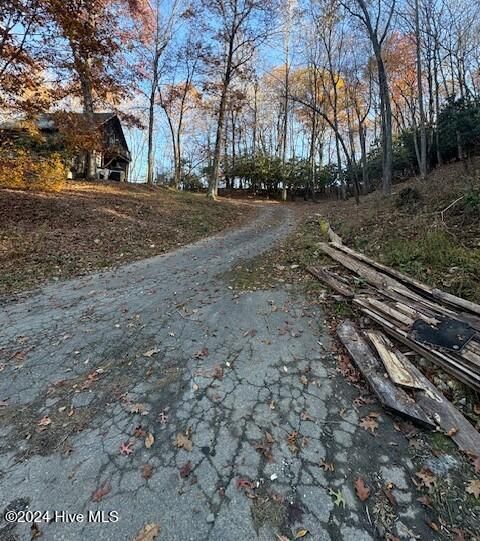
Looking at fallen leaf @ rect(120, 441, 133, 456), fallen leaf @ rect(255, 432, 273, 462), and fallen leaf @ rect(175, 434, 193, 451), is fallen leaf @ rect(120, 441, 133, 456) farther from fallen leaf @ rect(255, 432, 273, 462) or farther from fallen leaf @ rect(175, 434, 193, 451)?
fallen leaf @ rect(255, 432, 273, 462)

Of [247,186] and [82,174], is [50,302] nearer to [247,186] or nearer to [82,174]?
[82,174]

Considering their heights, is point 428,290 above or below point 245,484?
above

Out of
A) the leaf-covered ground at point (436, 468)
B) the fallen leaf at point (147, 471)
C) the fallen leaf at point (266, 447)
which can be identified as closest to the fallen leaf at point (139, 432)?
the fallen leaf at point (147, 471)

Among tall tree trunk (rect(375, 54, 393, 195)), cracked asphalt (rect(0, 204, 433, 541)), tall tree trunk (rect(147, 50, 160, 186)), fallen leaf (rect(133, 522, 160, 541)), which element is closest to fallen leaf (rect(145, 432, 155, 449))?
cracked asphalt (rect(0, 204, 433, 541))

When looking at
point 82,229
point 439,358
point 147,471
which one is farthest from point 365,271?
point 82,229

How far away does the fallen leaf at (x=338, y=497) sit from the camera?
1896 millimetres

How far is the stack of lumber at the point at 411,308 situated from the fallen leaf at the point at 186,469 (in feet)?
8.42

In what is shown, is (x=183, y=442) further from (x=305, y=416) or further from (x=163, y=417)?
(x=305, y=416)

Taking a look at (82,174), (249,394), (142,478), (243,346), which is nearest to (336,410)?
(249,394)

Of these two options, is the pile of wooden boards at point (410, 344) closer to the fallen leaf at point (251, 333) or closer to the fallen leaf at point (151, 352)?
the fallen leaf at point (251, 333)

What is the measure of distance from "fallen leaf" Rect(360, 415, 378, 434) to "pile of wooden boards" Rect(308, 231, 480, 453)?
0.63 ft

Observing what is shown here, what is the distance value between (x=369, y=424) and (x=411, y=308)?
1920 millimetres

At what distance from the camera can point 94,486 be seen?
197cm

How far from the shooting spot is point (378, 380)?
110 inches
